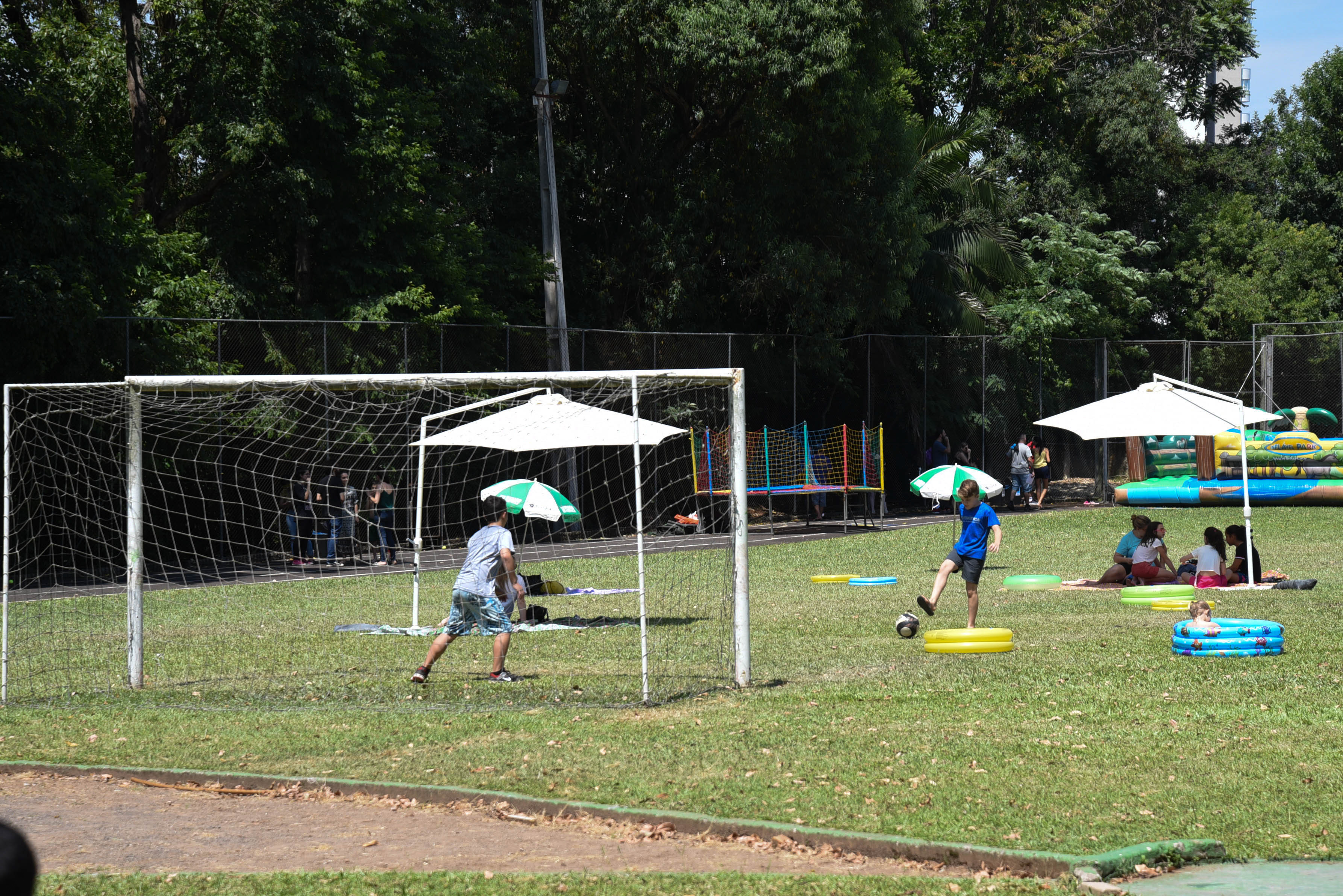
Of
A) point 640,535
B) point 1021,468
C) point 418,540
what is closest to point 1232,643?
point 640,535

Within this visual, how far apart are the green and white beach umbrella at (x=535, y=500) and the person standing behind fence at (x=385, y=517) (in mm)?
4365

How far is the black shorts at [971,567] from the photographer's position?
12812mm

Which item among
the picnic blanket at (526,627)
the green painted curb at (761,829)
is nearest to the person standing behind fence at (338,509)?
the picnic blanket at (526,627)

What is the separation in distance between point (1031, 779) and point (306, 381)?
20.6 feet

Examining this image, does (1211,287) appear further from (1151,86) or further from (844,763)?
(844,763)

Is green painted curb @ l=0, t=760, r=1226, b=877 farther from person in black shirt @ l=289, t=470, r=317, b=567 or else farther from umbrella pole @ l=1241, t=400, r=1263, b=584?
umbrella pole @ l=1241, t=400, r=1263, b=584

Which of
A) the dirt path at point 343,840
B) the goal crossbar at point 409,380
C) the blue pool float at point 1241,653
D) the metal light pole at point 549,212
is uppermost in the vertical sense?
the metal light pole at point 549,212

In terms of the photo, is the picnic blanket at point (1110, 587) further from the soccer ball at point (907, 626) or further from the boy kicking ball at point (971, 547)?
the soccer ball at point (907, 626)

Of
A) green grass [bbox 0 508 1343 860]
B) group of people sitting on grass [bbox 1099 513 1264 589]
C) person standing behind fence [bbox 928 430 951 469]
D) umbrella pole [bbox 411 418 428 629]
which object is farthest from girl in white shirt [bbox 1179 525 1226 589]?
person standing behind fence [bbox 928 430 951 469]

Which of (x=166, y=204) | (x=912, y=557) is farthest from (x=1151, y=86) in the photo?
(x=166, y=204)

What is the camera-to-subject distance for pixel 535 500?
50.5ft

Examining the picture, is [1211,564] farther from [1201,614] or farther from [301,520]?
[301,520]

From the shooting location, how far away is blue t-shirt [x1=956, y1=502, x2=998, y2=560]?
12.9 m

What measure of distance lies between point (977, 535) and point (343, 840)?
7.94m
